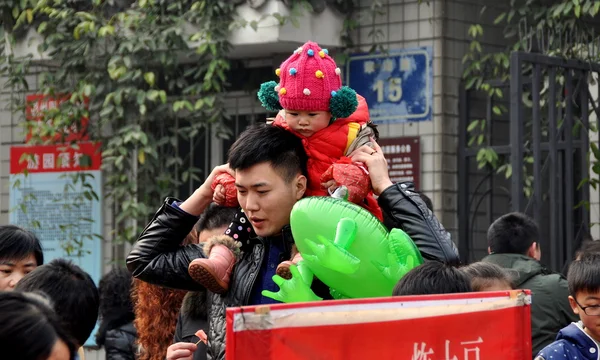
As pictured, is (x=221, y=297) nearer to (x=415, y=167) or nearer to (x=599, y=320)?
(x=599, y=320)

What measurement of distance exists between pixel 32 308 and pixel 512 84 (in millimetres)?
5204

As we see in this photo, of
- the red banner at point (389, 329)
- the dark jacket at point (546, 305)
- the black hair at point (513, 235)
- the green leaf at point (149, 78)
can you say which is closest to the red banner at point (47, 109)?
the green leaf at point (149, 78)

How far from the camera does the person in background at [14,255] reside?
198 inches

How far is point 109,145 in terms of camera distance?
385 inches

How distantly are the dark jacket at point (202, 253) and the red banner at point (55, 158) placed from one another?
590 cm

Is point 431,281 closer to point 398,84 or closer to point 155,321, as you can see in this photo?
point 155,321

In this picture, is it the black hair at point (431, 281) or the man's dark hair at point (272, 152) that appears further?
the man's dark hair at point (272, 152)

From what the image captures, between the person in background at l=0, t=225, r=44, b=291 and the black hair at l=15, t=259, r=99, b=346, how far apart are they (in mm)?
673

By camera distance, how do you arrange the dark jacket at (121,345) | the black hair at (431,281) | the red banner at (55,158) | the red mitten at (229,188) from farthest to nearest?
1. the red banner at (55,158)
2. the dark jacket at (121,345)
3. the red mitten at (229,188)
4. the black hair at (431,281)

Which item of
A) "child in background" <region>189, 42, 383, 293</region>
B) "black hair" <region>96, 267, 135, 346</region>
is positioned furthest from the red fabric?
"black hair" <region>96, 267, 135, 346</region>

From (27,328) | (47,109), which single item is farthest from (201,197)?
(47,109)

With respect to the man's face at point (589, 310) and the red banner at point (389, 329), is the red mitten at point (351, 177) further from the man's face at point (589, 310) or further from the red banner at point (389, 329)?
the man's face at point (589, 310)

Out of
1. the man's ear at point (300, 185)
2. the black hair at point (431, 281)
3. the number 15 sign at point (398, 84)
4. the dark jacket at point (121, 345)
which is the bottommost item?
the dark jacket at point (121, 345)

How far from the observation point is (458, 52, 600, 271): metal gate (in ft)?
24.5
